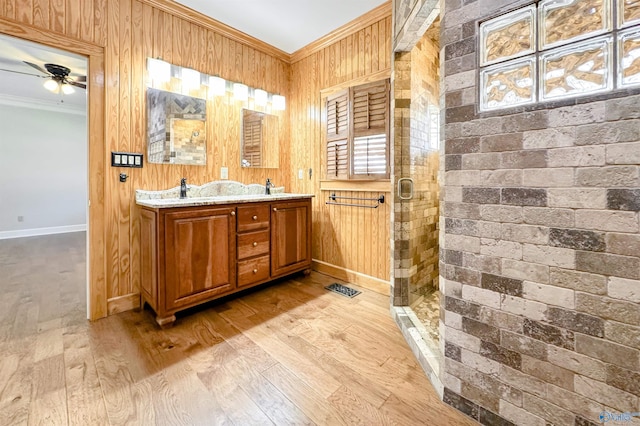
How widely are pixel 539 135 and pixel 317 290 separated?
2.20m

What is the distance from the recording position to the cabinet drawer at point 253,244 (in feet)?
8.01

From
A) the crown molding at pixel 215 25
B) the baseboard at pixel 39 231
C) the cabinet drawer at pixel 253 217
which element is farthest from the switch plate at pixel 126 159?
the baseboard at pixel 39 231

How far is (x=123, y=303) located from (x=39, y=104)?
5.44 metres

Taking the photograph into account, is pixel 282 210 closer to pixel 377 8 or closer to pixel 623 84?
pixel 377 8

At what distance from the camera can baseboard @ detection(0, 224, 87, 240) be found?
16.7 ft

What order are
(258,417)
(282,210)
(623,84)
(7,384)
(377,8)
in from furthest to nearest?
(282,210) < (377,8) < (7,384) < (258,417) < (623,84)

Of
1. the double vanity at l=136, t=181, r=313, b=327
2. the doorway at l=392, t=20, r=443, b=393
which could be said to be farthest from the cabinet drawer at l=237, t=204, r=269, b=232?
the doorway at l=392, t=20, r=443, b=393

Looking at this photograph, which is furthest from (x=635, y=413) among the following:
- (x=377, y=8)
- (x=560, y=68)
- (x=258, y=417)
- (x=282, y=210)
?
(x=377, y=8)

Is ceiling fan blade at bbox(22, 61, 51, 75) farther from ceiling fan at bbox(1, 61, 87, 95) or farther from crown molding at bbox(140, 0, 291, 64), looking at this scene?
crown molding at bbox(140, 0, 291, 64)

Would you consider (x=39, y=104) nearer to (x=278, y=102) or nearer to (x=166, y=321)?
(x=278, y=102)

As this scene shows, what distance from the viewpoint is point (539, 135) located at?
3.40 feet

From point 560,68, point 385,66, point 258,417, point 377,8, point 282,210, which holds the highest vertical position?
point 377,8

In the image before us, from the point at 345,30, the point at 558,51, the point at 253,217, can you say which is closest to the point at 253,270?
the point at 253,217

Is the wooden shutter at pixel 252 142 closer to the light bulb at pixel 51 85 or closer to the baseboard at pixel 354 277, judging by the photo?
the baseboard at pixel 354 277
